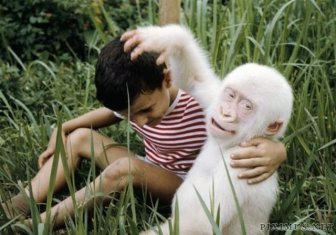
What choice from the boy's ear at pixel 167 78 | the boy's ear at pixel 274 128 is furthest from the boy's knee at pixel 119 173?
the boy's ear at pixel 274 128

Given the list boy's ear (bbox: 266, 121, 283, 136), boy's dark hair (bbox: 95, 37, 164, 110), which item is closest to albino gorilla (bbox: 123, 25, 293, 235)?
boy's ear (bbox: 266, 121, 283, 136)

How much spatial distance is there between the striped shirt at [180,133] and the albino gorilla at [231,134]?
0.37 m

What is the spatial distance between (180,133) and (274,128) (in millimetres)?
605

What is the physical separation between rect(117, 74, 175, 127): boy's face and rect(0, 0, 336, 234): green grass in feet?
1.07

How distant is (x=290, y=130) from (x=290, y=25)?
915 mm

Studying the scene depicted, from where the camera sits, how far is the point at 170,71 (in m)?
3.10

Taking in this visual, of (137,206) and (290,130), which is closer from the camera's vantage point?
(137,206)

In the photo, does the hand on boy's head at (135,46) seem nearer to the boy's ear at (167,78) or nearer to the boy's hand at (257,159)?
the boy's ear at (167,78)

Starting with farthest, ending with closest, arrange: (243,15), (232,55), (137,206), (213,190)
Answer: (243,15) → (232,55) → (137,206) → (213,190)

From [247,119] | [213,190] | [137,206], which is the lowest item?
[137,206]

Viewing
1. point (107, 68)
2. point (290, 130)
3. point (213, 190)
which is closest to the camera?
point (213, 190)

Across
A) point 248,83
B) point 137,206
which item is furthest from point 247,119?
point 137,206

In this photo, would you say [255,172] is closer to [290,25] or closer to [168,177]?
[168,177]

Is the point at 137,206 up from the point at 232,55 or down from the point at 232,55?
down
